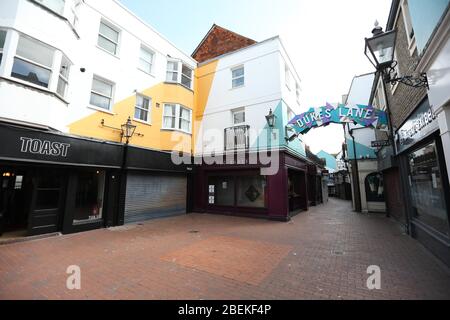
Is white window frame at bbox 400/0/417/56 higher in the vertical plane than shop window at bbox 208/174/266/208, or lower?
higher

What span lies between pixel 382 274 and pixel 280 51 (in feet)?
37.6

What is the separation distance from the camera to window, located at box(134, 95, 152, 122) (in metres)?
10.8

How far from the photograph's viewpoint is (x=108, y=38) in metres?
9.84

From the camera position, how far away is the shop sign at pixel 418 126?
464 centimetres

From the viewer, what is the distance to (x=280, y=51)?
39.3ft

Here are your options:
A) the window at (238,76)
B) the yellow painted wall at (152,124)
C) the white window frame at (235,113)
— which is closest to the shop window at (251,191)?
the white window frame at (235,113)

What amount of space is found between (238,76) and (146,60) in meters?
5.38

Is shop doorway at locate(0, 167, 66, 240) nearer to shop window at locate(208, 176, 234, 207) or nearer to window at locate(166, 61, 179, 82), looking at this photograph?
shop window at locate(208, 176, 234, 207)

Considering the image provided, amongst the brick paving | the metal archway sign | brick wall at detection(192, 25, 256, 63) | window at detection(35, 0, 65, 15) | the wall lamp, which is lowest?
the brick paving

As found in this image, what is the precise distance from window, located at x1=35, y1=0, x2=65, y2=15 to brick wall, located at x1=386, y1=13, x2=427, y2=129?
11.3 m

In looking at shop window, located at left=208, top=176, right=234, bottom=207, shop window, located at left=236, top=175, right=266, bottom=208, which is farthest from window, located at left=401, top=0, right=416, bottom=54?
shop window, located at left=208, top=176, right=234, bottom=207

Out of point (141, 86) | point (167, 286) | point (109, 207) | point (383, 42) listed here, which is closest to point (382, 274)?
point (167, 286)

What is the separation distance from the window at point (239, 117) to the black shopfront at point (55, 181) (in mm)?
6506

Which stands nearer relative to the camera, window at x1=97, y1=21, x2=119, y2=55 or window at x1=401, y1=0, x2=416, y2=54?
window at x1=401, y1=0, x2=416, y2=54
